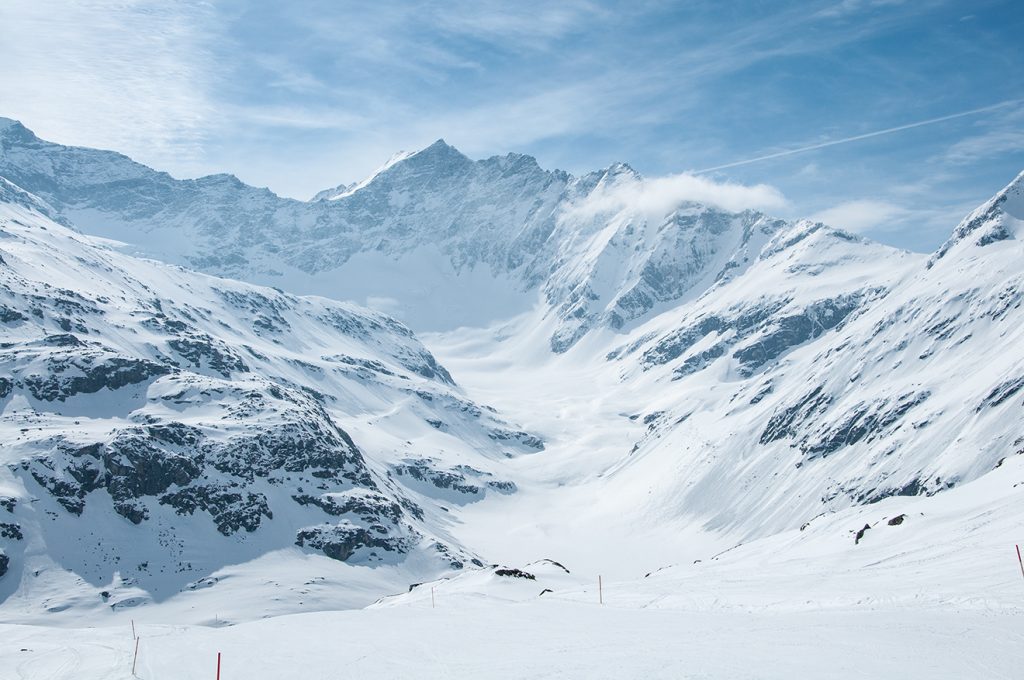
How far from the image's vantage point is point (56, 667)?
38719mm

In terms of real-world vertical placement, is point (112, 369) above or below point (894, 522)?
above

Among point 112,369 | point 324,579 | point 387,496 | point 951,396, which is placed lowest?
point 324,579

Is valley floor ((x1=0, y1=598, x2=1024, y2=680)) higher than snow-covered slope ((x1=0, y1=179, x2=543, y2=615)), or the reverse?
snow-covered slope ((x1=0, y1=179, x2=543, y2=615))

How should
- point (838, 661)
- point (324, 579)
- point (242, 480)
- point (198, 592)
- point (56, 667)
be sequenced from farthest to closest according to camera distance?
point (242, 480)
point (324, 579)
point (198, 592)
point (56, 667)
point (838, 661)

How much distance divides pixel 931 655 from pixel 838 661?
11.2 ft

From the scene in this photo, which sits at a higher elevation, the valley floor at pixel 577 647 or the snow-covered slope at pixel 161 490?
the snow-covered slope at pixel 161 490

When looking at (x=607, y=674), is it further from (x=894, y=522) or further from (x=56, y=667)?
(x=894, y=522)

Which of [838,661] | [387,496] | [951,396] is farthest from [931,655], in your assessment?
[951,396]

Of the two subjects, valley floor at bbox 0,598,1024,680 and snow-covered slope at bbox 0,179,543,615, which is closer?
valley floor at bbox 0,598,1024,680

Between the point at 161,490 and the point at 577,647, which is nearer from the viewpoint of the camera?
the point at 577,647

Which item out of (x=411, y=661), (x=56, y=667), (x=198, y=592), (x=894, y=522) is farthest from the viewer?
(x=198, y=592)

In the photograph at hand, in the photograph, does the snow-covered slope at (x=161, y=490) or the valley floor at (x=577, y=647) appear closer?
the valley floor at (x=577, y=647)

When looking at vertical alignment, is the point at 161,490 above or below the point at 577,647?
above

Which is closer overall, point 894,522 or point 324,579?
point 894,522
